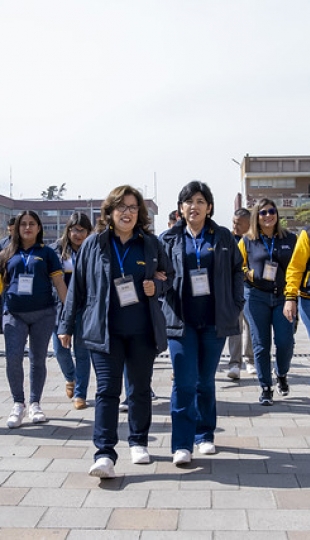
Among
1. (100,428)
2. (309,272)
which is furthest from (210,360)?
(309,272)

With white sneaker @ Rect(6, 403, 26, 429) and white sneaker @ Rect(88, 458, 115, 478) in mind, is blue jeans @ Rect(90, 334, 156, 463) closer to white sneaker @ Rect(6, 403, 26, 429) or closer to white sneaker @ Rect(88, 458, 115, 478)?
white sneaker @ Rect(88, 458, 115, 478)

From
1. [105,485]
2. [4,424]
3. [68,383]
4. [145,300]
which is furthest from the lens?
[68,383]

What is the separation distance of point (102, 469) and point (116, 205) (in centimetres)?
173

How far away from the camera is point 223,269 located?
5.12m

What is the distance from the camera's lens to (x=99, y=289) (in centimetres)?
474

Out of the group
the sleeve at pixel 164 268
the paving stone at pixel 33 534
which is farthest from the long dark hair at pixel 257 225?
the paving stone at pixel 33 534

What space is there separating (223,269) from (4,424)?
2.52m

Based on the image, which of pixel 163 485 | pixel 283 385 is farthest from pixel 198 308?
pixel 283 385

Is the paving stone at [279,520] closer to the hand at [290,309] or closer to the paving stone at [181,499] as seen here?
the paving stone at [181,499]

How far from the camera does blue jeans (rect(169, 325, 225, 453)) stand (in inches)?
196

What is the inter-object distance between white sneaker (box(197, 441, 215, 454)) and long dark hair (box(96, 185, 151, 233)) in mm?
1614

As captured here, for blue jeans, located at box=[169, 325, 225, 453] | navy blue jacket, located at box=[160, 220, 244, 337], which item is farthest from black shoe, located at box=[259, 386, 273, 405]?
navy blue jacket, located at box=[160, 220, 244, 337]

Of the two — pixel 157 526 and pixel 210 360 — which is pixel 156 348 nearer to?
pixel 210 360

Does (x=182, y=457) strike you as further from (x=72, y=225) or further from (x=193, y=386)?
(x=72, y=225)
